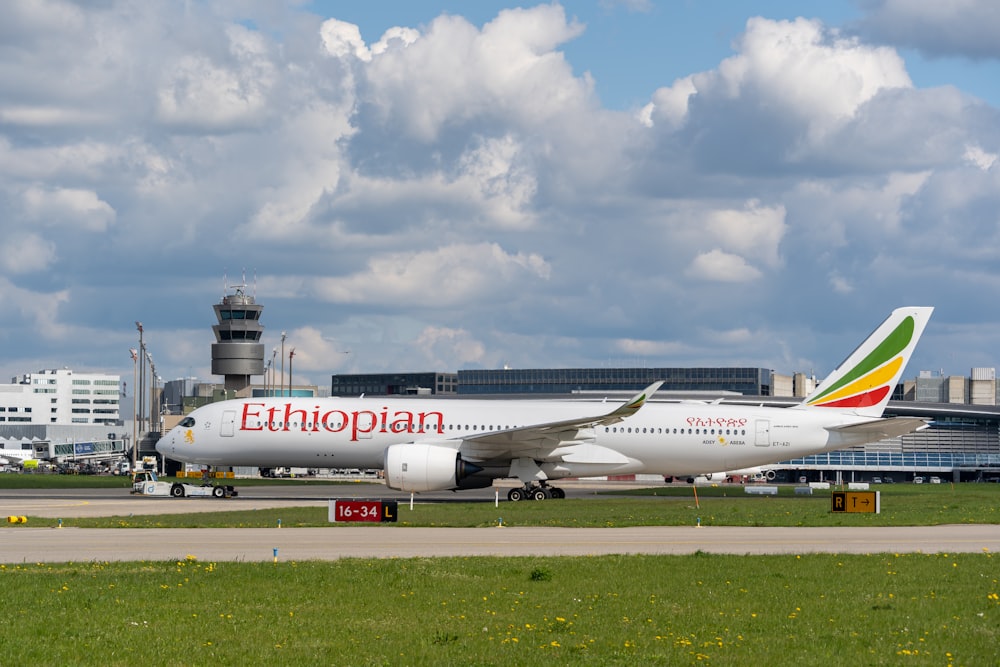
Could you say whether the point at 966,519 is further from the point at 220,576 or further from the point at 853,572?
the point at 220,576

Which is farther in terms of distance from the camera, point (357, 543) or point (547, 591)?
point (357, 543)

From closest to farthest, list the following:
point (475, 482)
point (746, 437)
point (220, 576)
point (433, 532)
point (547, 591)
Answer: point (547, 591) → point (220, 576) → point (433, 532) → point (475, 482) → point (746, 437)

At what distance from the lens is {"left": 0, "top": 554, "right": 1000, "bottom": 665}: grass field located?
1438 centimetres

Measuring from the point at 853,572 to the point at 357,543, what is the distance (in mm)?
11784

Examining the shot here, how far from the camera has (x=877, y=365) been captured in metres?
51.8

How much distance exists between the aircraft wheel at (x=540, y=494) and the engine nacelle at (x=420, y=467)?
4.52 m

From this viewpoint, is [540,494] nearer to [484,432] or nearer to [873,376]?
[484,432]

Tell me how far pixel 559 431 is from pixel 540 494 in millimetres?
3977

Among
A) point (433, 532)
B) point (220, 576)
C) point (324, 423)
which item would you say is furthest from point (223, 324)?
point (220, 576)

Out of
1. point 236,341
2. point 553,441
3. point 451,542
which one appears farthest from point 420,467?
point 236,341

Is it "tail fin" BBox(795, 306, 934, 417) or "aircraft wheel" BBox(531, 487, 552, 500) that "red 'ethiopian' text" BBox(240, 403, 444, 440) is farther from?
"tail fin" BBox(795, 306, 934, 417)

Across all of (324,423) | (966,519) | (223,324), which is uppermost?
(223,324)

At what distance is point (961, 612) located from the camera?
17.5m

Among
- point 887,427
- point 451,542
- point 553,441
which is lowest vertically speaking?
point 451,542
